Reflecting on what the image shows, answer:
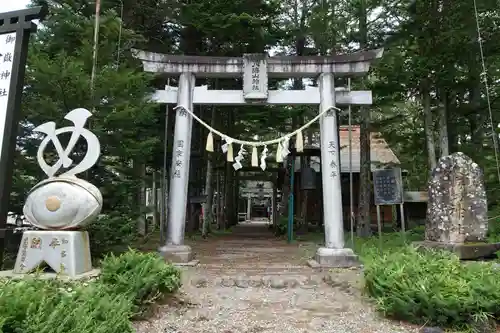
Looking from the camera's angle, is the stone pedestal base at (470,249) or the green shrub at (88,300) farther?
the stone pedestal base at (470,249)

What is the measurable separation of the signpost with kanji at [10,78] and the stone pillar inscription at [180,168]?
3448mm

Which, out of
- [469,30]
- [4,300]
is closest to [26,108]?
[4,300]

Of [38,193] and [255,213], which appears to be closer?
[38,193]

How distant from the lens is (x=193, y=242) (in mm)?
13492

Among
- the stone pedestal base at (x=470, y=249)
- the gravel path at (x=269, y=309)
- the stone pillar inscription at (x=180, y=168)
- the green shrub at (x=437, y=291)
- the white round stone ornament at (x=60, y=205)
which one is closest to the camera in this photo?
the green shrub at (x=437, y=291)

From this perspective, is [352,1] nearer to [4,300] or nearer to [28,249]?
[28,249]

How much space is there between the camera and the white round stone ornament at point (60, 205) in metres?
6.12

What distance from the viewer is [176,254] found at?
28.9 ft

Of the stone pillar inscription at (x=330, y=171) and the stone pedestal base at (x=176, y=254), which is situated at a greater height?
the stone pillar inscription at (x=330, y=171)

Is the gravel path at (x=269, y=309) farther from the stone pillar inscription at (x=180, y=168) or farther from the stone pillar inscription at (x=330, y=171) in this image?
the stone pillar inscription at (x=180, y=168)

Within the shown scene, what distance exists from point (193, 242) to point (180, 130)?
531cm

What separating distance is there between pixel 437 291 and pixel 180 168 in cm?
609

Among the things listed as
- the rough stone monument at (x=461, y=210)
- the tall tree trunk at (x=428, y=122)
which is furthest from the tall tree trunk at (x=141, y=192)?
the tall tree trunk at (x=428, y=122)

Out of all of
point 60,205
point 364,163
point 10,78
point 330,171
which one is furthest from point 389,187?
point 10,78
